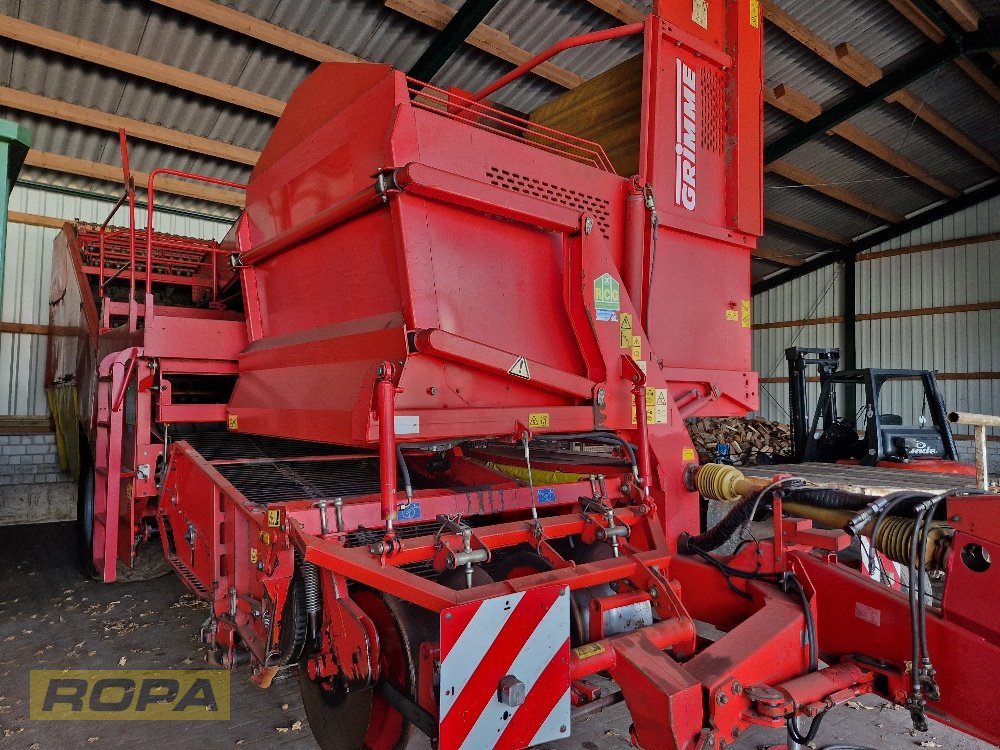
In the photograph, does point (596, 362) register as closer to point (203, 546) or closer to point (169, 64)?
point (203, 546)

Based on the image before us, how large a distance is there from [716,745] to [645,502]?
1.10m

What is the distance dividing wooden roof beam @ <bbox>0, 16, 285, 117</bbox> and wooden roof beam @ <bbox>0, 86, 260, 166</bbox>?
675 mm

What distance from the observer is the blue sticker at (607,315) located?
2.88 m

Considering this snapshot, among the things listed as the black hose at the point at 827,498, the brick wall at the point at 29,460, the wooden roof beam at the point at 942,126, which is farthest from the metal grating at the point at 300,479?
the wooden roof beam at the point at 942,126

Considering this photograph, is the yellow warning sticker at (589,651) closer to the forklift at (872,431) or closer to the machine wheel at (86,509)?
the machine wheel at (86,509)

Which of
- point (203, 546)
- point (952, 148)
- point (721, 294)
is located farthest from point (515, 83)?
point (952, 148)

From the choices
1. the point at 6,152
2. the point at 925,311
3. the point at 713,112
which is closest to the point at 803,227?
the point at 925,311

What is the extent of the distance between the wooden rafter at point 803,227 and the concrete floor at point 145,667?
11.7 meters

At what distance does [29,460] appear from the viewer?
839 centimetres

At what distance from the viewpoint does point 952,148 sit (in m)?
12.5

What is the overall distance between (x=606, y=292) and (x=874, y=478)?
11.9ft

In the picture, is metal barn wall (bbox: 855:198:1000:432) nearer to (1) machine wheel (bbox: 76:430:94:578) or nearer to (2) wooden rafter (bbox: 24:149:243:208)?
(2) wooden rafter (bbox: 24:149:243:208)

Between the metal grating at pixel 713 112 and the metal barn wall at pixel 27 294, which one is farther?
the metal barn wall at pixel 27 294

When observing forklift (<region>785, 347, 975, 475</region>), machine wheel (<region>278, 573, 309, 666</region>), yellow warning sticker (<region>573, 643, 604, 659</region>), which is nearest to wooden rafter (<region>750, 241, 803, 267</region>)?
forklift (<region>785, 347, 975, 475</region>)
